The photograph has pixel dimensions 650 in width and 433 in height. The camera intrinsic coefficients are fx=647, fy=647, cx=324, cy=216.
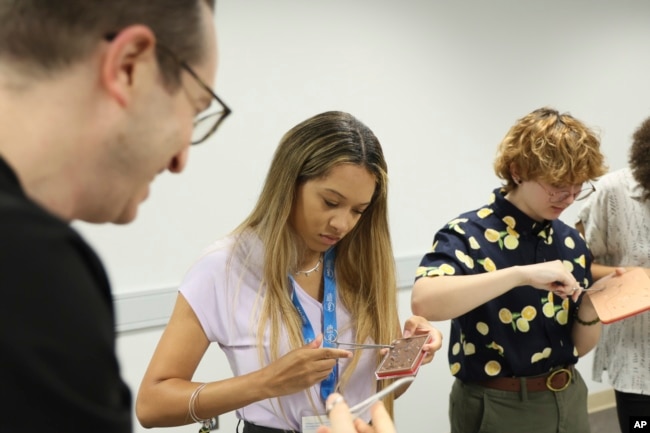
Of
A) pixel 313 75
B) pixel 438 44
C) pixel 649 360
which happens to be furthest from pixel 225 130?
pixel 649 360

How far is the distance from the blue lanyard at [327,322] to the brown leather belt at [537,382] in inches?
22.9

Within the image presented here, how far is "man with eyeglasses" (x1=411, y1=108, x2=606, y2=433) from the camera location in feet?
6.15

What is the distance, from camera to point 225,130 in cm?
289

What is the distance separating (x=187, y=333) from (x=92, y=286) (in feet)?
3.25

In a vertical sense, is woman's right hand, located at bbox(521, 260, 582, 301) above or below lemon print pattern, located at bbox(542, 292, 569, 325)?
above

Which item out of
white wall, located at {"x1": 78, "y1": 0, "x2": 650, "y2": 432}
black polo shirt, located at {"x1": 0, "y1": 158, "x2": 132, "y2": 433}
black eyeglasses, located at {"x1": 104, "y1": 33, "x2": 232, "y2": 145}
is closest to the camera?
black polo shirt, located at {"x1": 0, "y1": 158, "x2": 132, "y2": 433}

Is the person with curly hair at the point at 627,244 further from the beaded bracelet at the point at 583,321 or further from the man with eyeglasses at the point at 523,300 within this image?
the man with eyeglasses at the point at 523,300

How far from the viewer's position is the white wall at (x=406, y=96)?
2.81 metres

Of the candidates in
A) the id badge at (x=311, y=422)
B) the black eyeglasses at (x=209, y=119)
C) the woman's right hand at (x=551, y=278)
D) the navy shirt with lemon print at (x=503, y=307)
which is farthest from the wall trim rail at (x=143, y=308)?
the black eyeglasses at (x=209, y=119)

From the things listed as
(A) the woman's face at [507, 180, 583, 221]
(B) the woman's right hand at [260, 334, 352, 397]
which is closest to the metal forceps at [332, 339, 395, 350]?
(B) the woman's right hand at [260, 334, 352, 397]

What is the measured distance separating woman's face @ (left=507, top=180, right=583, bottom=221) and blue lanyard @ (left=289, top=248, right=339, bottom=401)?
67 centimetres

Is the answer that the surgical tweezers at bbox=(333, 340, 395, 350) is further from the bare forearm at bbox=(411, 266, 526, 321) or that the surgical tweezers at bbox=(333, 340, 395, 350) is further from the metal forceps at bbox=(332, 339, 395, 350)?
the bare forearm at bbox=(411, 266, 526, 321)

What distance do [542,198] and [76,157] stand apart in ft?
5.13

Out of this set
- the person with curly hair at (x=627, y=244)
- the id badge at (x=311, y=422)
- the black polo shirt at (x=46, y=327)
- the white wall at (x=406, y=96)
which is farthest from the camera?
the white wall at (x=406, y=96)
